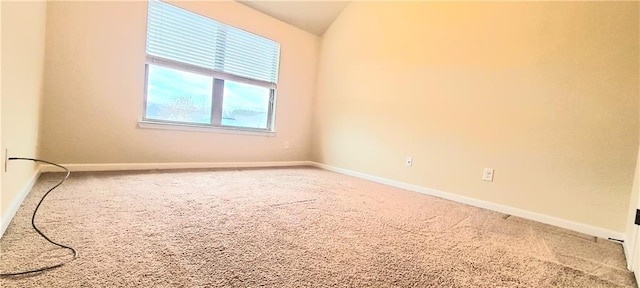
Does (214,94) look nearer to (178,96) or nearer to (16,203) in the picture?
(178,96)

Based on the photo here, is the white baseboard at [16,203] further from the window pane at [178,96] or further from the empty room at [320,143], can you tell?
the window pane at [178,96]

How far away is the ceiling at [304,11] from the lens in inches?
145

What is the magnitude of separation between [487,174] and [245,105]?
9.21 feet

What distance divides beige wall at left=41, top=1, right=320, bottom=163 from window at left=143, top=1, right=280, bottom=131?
13 cm

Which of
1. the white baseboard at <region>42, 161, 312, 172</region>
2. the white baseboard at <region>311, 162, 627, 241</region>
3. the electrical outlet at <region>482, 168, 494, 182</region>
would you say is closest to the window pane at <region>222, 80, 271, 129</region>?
the white baseboard at <region>42, 161, 312, 172</region>

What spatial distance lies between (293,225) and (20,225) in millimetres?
1244

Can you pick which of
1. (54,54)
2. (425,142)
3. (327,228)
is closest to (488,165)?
(425,142)

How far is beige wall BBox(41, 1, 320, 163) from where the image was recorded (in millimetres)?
2506

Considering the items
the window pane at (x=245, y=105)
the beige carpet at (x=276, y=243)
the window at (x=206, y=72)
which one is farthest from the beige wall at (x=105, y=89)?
the beige carpet at (x=276, y=243)

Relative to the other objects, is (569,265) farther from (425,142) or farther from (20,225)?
(20,225)

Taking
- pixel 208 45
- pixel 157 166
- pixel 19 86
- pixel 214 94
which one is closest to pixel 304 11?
pixel 208 45

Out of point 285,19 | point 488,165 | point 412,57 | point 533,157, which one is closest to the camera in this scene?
point 533,157

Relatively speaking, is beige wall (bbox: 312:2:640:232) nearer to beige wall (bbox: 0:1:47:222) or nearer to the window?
the window

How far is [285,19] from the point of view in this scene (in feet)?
13.0
